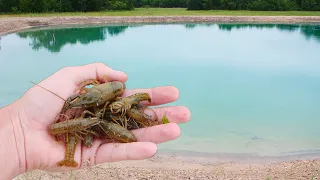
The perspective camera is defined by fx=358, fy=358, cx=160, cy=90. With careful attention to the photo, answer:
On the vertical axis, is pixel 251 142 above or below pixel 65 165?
below

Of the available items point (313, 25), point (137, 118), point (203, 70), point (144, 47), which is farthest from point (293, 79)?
point (313, 25)

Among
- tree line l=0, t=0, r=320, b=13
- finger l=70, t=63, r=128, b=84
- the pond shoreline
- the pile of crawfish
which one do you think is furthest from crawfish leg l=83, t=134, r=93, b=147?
tree line l=0, t=0, r=320, b=13

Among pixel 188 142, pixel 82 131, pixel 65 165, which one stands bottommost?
pixel 188 142

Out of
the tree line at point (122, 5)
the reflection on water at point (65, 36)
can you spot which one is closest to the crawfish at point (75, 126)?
the reflection on water at point (65, 36)

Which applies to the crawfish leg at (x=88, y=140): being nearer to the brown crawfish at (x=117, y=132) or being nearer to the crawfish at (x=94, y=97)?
the brown crawfish at (x=117, y=132)

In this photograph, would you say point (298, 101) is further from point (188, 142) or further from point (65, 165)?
point (65, 165)

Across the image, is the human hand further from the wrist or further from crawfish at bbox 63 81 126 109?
crawfish at bbox 63 81 126 109

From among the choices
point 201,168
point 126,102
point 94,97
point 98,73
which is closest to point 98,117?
point 94,97
